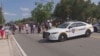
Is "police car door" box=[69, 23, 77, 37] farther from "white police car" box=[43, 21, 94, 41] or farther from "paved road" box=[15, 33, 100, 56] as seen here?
"paved road" box=[15, 33, 100, 56]

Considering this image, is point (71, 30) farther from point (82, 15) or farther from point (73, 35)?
point (82, 15)

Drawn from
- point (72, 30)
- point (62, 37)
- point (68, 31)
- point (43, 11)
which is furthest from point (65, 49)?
point (43, 11)

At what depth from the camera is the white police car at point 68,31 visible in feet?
70.5

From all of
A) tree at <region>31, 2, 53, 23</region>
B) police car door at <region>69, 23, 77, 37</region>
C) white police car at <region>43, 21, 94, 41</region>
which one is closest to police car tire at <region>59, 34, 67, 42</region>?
white police car at <region>43, 21, 94, 41</region>

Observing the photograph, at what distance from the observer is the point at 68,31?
2225cm

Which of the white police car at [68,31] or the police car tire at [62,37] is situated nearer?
the white police car at [68,31]

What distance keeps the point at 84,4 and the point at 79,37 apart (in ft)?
144

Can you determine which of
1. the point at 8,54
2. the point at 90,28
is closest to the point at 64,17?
the point at 90,28

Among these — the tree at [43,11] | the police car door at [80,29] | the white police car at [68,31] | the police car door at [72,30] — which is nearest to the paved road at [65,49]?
the white police car at [68,31]

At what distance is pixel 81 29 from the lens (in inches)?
920

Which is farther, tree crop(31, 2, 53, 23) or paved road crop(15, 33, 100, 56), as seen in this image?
tree crop(31, 2, 53, 23)

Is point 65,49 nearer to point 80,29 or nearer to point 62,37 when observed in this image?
point 62,37

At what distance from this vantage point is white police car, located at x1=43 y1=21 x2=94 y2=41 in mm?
21500

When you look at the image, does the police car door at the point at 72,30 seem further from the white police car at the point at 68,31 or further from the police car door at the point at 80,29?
the police car door at the point at 80,29
